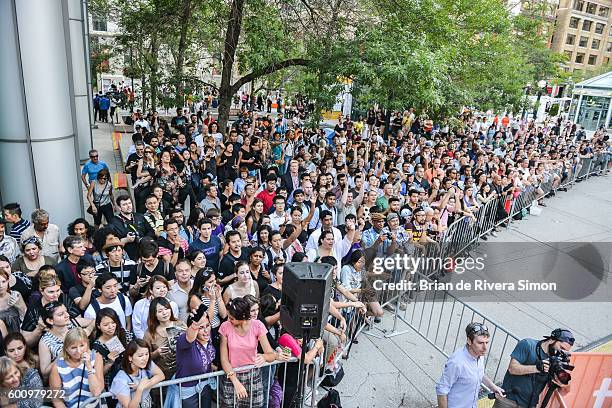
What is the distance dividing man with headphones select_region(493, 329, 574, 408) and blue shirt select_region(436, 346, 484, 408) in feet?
1.37

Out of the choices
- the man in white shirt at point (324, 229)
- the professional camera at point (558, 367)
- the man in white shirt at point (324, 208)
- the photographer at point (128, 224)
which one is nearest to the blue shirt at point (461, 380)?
the professional camera at point (558, 367)

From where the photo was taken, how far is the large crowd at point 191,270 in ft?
12.0

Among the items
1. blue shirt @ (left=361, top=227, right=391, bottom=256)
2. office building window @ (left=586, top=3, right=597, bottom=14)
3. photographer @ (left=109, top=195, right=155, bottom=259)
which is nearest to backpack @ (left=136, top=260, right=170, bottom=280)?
photographer @ (left=109, top=195, right=155, bottom=259)

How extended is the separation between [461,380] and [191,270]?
9.35 feet

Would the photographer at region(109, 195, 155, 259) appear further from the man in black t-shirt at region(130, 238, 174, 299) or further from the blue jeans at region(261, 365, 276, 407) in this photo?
the blue jeans at region(261, 365, 276, 407)

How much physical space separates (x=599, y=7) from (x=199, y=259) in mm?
87466

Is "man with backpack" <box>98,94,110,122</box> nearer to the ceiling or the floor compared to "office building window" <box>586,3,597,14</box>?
nearer to the floor

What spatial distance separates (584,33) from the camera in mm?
71625

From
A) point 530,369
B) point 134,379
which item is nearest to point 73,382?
point 134,379

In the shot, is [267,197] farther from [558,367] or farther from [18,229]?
[558,367]

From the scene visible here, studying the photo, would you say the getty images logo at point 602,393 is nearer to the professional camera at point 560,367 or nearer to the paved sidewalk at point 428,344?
the professional camera at point 560,367

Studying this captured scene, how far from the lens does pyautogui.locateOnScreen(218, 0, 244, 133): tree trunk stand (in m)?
11.0

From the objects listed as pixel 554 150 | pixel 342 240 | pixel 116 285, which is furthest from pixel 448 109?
pixel 116 285

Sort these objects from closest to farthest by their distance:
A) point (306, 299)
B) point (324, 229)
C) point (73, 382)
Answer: point (73, 382) < point (306, 299) < point (324, 229)
